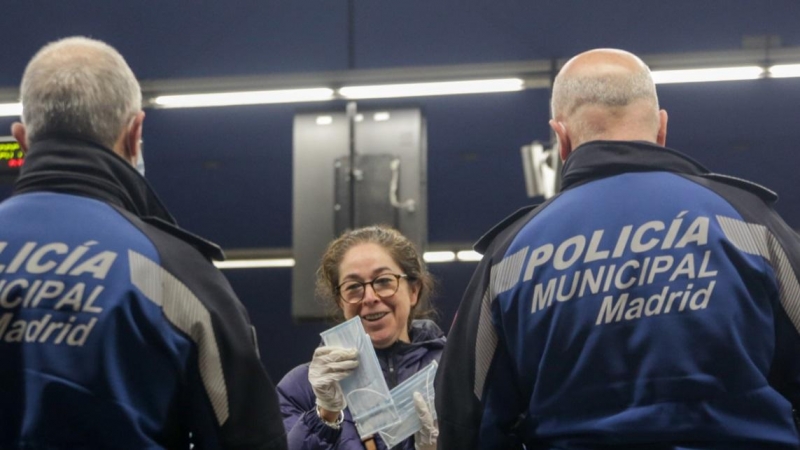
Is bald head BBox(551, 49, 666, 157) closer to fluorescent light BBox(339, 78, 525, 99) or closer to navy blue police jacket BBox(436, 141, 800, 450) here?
navy blue police jacket BBox(436, 141, 800, 450)

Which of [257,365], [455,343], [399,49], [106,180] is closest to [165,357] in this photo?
[257,365]

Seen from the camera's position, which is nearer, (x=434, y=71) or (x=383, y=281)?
(x=383, y=281)

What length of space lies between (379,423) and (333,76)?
381 cm

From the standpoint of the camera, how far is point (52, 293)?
220cm

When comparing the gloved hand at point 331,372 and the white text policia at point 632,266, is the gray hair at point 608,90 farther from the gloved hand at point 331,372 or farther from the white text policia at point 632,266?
the gloved hand at point 331,372

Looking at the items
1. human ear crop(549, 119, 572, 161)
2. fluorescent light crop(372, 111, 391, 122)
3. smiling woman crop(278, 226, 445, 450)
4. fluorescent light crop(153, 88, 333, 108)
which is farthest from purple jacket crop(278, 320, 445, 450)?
fluorescent light crop(372, 111, 391, 122)

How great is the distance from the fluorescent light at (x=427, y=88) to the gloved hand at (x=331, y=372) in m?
3.69

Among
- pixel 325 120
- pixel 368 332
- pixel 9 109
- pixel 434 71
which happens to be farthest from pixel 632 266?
pixel 9 109

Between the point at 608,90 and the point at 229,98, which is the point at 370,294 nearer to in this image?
the point at 608,90

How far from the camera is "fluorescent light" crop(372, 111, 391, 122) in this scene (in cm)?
707

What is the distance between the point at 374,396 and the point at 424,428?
0.15 meters

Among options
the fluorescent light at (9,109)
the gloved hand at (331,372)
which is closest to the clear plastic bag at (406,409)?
the gloved hand at (331,372)

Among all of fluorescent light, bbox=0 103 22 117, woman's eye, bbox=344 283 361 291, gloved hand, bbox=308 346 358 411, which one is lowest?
gloved hand, bbox=308 346 358 411

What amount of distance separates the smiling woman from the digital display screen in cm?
223
